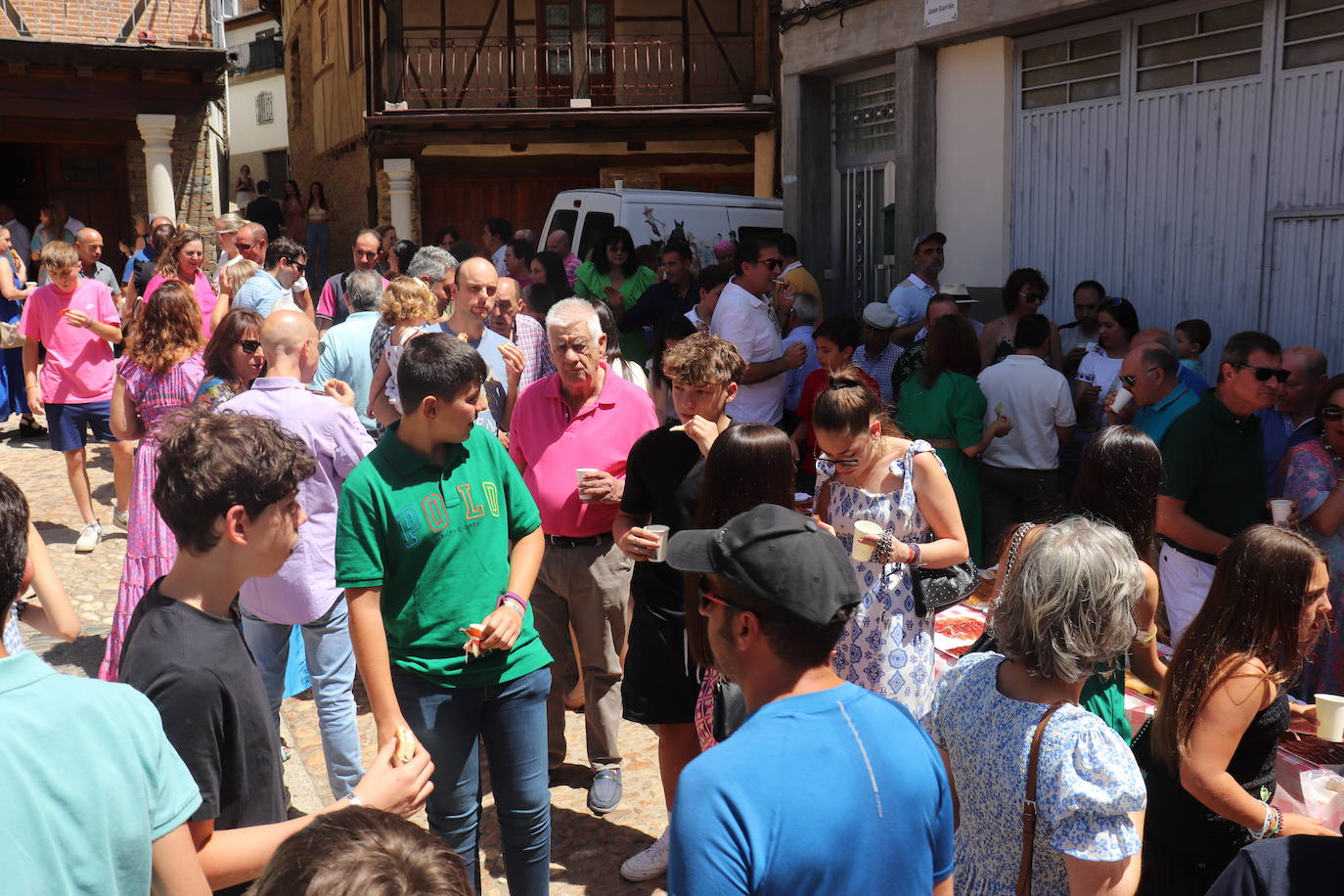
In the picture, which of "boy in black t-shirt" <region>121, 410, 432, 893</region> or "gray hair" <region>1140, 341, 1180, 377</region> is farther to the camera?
"gray hair" <region>1140, 341, 1180, 377</region>

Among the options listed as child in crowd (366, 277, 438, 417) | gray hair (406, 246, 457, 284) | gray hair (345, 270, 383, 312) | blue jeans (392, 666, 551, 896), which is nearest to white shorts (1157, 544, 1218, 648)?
blue jeans (392, 666, 551, 896)

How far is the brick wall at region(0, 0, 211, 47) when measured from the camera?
719 inches

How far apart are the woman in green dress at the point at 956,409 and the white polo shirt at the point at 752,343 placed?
3.29 feet

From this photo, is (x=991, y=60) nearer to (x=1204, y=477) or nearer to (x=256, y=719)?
A: (x=1204, y=477)

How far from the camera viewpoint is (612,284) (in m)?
9.95

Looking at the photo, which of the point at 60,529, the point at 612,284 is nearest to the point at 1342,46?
→ the point at 612,284

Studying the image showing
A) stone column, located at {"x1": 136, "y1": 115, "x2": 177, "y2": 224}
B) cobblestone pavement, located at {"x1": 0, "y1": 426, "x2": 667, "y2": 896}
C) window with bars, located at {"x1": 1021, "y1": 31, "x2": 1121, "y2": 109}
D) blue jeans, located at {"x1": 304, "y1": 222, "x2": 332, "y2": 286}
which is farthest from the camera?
blue jeans, located at {"x1": 304, "y1": 222, "x2": 332, "y2": 286}

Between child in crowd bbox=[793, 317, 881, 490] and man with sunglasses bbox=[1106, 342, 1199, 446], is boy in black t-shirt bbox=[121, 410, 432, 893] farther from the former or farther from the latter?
child in crowd bbox=[793, 317, 881, 490]

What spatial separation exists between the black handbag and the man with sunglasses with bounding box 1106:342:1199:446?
2116 millimetres

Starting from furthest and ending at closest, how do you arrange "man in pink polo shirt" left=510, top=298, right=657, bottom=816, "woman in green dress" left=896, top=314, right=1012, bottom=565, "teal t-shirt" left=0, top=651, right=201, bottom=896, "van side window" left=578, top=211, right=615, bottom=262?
"van side window" left=578, top=211, right=615, bottom=262
"woman in green dress" left=896, top=314, right=1012, bottom=565
"man in pink polo shirt" left=510, top=298, right=657, bottom=816
"teal t-shirt" left=0, top=651, right=201, bottom=896

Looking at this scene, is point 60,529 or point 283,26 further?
point 283,26

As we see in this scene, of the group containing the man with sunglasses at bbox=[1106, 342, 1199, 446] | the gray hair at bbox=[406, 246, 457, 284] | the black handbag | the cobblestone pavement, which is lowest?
the cobblestone pavement

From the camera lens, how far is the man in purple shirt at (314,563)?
4.35 m

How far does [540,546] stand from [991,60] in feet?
23.8
